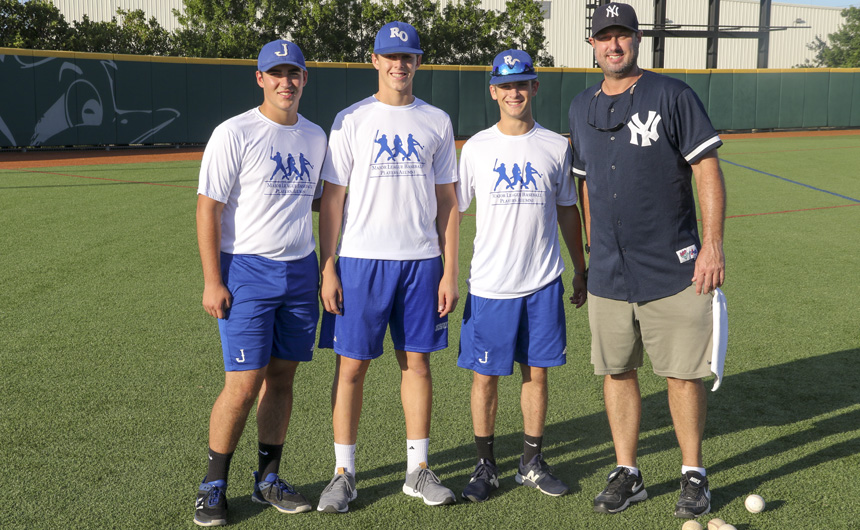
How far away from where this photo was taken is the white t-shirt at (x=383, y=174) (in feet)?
12.3

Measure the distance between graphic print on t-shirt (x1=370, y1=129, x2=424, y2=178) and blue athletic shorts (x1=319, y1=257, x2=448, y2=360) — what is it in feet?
1.41

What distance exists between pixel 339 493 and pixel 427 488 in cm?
43

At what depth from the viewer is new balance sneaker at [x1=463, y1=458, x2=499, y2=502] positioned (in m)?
3.87

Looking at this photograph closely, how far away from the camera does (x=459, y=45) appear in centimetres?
3522

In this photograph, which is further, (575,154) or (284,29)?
(284,29)

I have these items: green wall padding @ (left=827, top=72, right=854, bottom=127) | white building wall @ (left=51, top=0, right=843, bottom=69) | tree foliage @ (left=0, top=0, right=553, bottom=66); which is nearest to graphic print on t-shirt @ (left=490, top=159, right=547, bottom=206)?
tree foliage @ (left=0, top=0, right=553, bottom=66)

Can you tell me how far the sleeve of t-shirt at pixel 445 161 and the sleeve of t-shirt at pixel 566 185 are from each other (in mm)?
542

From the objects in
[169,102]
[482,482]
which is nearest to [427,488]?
[482,482]

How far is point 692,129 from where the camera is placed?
353 cm

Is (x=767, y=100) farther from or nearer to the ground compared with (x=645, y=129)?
farther from the ground

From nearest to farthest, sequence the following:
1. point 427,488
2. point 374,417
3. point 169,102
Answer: point 427,488
point 374,417
point 169,102

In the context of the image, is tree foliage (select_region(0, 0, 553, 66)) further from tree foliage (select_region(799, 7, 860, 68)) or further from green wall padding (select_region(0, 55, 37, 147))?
tree foliage (select_region(799, 7, 860, 68))

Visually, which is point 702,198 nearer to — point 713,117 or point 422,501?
point 422,501

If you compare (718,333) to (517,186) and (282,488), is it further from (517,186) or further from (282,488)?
(282,488)
